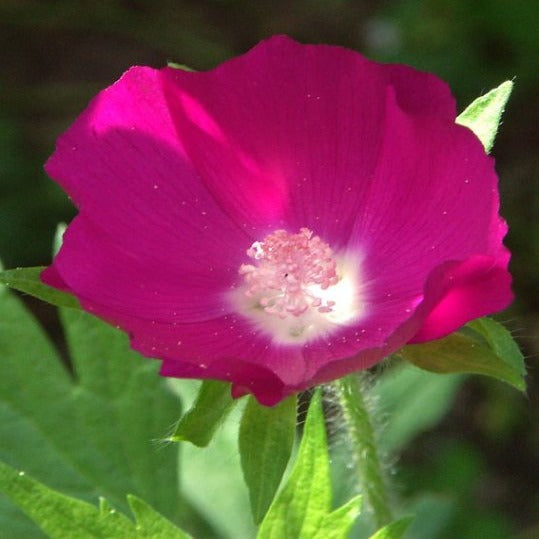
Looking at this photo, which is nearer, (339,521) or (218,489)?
(339,521)

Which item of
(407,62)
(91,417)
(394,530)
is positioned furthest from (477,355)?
(407,62)

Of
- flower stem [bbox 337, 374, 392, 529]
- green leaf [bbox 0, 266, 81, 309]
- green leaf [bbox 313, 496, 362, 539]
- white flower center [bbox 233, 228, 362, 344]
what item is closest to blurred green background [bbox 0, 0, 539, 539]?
flower stem [bbox 337, 374, 392, 529]

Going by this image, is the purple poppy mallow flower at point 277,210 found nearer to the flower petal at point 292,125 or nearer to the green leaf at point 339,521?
the flower petal at point 292,125

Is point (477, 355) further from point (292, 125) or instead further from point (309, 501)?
point (292, 125)

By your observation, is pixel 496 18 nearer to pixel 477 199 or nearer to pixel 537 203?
pixel 537 203

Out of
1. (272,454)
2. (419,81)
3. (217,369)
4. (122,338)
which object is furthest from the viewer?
(122,338)


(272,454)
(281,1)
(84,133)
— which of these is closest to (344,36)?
(281,1)
